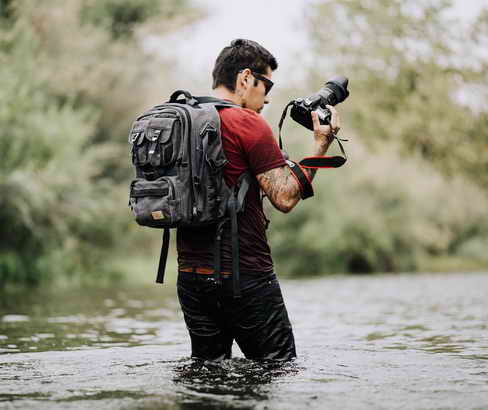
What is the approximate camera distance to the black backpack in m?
4.65

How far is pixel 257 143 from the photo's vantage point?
4664 millimetres

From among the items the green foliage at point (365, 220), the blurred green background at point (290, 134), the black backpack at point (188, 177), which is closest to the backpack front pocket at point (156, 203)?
the black backpack at point (188, 177)

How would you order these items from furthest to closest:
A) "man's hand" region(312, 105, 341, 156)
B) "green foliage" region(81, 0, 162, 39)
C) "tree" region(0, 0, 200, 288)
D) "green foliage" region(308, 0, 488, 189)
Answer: "green foliage" region(308, 0, 488, 189), "green foliage" region(81, 0, 162, 39), "tree" region(0, 0, 200, 288), "man's hand" region(312, 105, 341, 156)

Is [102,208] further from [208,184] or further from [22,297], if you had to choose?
[208,184]

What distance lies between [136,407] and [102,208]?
17.7 metres

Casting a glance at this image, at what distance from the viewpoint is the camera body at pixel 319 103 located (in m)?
4.97

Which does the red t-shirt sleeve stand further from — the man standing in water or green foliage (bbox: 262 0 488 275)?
green foliage (bbox: 262 0 488 275)

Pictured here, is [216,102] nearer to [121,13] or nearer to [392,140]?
[121,13]

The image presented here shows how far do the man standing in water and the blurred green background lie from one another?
484 inches

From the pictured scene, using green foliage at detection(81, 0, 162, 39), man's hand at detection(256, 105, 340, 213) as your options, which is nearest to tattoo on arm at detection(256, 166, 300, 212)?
man's hand at detection(256, 105, 340, 213)

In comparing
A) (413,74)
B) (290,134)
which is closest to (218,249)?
(413,74)

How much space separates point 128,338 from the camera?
7.97 metres

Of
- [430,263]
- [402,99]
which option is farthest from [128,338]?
[430,263]

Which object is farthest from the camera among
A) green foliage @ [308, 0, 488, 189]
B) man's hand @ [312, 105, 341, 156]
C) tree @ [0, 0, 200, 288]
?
green foliage @ [308, 0, 488, 189]
